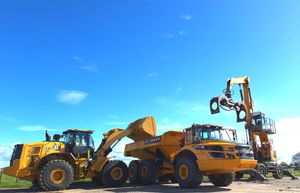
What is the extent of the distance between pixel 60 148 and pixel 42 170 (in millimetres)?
→ 1753

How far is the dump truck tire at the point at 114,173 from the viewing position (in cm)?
1720

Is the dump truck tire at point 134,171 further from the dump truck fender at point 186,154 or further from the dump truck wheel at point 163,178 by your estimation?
the dump truck fender at point 186,154

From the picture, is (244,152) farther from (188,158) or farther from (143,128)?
(143,128)

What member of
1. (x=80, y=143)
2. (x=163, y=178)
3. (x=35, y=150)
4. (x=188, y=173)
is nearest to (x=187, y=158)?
(x=188, y=173)

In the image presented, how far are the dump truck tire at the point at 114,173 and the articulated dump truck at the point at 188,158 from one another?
91cm

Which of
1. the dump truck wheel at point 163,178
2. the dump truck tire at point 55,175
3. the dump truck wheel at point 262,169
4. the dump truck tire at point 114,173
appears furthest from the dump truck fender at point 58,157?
the dump truck wheel at point 262,169

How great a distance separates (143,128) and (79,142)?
3391 millimetres

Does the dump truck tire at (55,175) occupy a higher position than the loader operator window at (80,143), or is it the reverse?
the loader operator window at (80,143)

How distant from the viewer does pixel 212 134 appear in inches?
592

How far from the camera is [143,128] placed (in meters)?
17.9

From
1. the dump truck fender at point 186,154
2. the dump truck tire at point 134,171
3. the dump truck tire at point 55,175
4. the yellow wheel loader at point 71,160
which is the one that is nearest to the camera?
the dump truck fender at point 186,154

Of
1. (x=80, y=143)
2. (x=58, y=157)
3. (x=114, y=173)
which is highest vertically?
(x=80, y=143)

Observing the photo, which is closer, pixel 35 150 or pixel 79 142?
pixel 35 150

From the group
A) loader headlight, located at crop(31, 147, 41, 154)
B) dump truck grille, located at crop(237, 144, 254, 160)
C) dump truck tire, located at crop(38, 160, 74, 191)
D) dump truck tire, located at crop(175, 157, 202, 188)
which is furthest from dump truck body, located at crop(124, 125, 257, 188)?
loader headlight, located at crop(31, 147, 41, 154)
